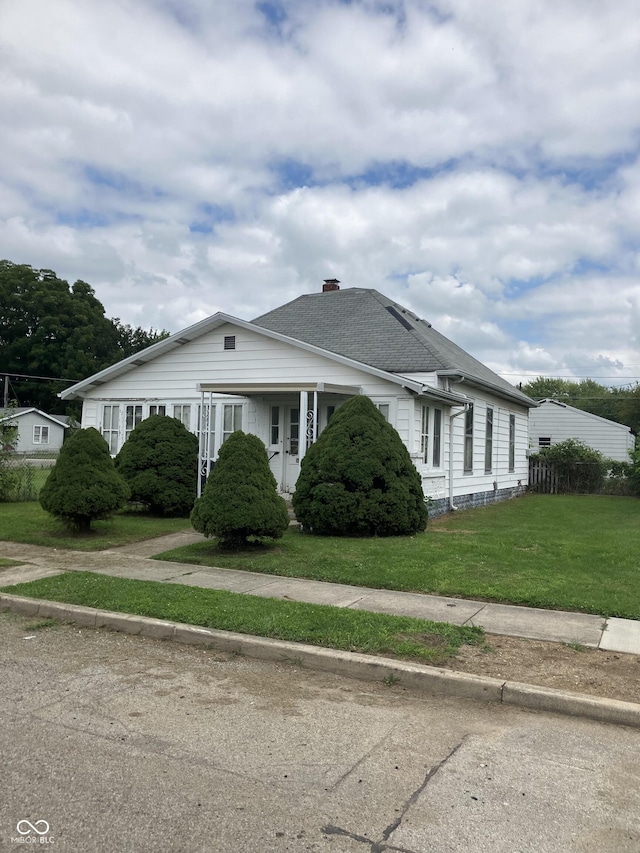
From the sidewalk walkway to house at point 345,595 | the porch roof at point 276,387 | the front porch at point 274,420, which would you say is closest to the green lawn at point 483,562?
the sidewalk walkway to house at point 345,595

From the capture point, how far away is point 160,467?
14.9m

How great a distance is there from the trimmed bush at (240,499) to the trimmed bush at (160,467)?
14.4 ft

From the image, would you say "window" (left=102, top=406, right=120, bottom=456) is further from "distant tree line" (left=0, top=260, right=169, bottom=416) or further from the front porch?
"distant tree line" (left=0, top=260, right=169, bottom=416)

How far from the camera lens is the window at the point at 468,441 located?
61.4 ft

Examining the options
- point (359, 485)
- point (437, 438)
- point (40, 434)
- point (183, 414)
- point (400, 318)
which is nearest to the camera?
point (359, 485)

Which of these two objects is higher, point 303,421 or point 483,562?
point 303,421

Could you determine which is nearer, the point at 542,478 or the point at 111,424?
the point at 111,424

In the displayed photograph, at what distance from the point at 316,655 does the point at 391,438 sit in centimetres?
732

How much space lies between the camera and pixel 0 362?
5622 cm

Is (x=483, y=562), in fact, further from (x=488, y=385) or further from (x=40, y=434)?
(x=40, y=434)

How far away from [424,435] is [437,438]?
0.97 metres

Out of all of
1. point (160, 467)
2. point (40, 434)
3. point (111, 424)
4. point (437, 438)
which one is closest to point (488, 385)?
point (437, 438)

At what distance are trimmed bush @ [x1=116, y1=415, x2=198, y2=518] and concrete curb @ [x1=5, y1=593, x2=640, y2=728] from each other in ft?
23.9

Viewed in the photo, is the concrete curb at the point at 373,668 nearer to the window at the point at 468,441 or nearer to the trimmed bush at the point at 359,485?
the trimmed bush at the point at 359,485
